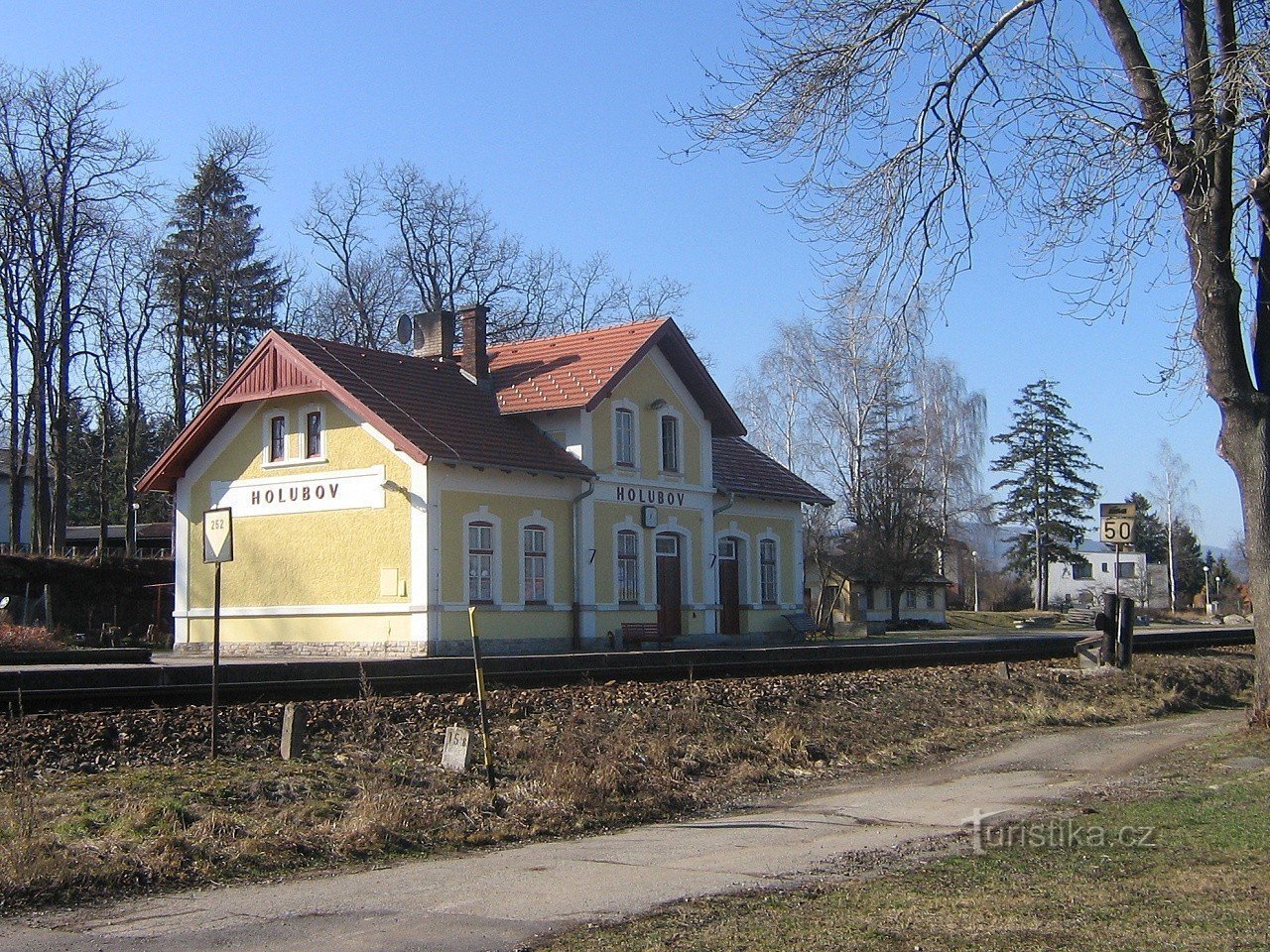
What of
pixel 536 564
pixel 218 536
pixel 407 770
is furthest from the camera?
pixel 536 564

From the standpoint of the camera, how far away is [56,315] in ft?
130

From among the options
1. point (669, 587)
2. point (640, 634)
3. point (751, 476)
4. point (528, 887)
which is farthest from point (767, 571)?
point (528, 887)

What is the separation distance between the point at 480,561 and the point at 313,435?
4.44 metres

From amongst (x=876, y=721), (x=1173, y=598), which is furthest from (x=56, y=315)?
(x=1173, y=598)

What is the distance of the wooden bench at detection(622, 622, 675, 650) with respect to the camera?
1121 inches

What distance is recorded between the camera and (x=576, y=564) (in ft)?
91.1

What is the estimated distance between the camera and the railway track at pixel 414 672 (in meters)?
13.7

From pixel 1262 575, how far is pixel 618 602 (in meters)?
16.3

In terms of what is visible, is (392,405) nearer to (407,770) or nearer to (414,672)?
(414,672)

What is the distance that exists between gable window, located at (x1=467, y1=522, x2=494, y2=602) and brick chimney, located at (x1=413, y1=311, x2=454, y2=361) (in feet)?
21.1

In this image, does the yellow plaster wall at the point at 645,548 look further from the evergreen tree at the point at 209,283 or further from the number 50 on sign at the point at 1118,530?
the evergreen tree at the point at 209,283

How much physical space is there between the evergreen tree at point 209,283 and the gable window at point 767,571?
20758 mm

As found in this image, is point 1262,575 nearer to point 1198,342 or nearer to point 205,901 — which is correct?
point 1198,342

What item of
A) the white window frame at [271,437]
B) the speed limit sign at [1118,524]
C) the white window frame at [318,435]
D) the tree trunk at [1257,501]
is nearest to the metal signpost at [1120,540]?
the speed limit sign at [1118,524]
